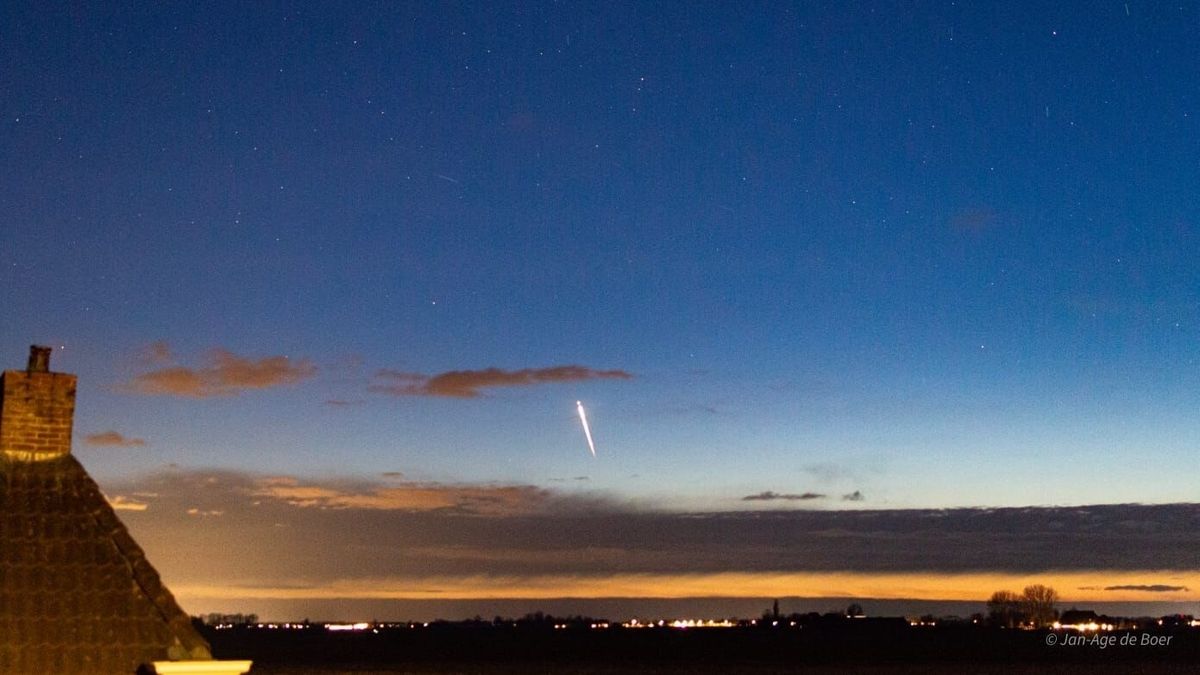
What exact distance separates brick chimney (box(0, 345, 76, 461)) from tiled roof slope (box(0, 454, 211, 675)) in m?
0.19

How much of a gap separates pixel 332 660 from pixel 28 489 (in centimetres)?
10856

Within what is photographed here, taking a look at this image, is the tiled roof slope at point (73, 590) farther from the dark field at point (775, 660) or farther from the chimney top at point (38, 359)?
the dark field at point (775, 660)

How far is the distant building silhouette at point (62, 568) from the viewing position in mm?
12172

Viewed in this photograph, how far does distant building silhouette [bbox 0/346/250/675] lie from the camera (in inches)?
479

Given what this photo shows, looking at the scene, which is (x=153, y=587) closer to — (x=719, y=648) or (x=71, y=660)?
(x=71, y=660)

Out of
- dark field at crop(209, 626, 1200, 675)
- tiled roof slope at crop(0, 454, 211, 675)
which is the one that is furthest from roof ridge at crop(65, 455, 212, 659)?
dark field at crop(209, 626, 1200, 675)

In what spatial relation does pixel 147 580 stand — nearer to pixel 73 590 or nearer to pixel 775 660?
pixel 73 590

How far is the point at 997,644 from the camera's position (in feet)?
496

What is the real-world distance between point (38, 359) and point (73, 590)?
2724mm

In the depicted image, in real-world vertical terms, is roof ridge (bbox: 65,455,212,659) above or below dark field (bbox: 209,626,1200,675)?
above

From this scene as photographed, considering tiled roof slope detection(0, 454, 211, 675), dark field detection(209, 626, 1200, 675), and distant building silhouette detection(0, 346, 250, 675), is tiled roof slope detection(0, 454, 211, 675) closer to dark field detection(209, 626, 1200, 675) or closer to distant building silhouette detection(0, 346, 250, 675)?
distant building silhouette detection(0, 346, 250, 675)

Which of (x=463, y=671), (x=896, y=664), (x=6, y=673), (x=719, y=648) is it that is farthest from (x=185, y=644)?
(x=719, y=648)

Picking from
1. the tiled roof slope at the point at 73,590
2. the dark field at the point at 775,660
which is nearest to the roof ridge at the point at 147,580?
the tiled roof slope at the point at 73,590

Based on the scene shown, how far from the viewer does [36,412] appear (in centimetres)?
1352
